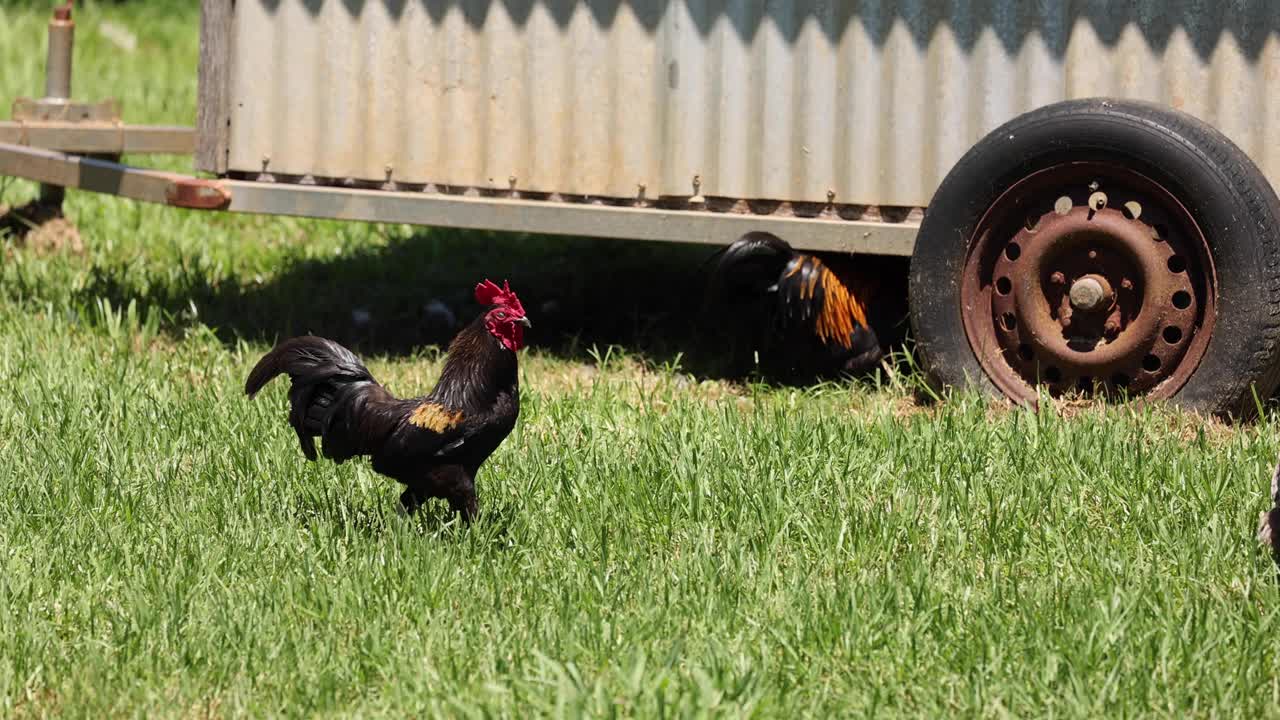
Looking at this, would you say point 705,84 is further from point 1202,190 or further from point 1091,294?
point 1202,190

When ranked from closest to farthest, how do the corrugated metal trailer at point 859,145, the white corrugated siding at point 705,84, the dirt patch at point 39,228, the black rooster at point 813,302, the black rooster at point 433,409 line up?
the black rooster at point 433,409
the corrugated metal trailer at point 859,145
the white corrugated siding at point 705,84
the black rooster at point 813,302
the dirt patch at point 39,228

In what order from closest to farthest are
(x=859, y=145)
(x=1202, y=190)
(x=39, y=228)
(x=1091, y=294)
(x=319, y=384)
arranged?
1. (x=319, y=384)
2. (x=1202, y=190)
3. (x=1091, y=294)
4. (x=859, y=145)
5. (x=39, y=228)

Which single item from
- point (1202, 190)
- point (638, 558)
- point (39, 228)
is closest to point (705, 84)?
point (1202, 190)

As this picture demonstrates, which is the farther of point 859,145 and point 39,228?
point 39,228

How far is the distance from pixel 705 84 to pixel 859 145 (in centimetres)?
73

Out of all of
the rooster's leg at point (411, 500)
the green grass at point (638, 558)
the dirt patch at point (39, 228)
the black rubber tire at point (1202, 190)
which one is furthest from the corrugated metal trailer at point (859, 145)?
the rooster's leg at point (411, 500)

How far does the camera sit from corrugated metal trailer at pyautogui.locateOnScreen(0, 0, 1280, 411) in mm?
5828

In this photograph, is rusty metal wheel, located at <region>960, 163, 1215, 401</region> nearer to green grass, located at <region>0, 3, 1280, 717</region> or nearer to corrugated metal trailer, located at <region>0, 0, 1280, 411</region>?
corrugated metal trailer, located at <region>0, 0, 1280, 411</region>

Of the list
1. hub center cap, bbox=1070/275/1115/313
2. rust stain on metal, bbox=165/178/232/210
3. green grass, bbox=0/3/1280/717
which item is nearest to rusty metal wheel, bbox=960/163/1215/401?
hub center cap, bbox=1070/275/1115/313

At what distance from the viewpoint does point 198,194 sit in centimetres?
706

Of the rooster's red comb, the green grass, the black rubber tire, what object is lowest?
the green grass

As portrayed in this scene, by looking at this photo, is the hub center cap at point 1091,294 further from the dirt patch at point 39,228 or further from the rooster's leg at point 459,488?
the dirt patch at point 39,228

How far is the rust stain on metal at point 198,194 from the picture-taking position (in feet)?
23.2

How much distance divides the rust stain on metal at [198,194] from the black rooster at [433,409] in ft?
8.12
